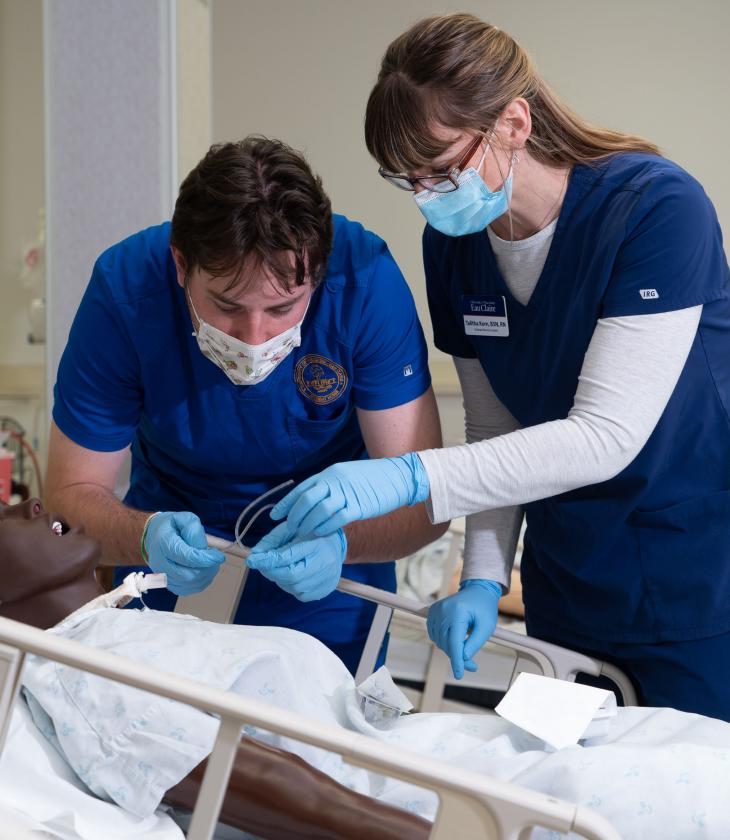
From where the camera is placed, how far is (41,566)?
1.27 m

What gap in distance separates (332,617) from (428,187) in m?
0.82

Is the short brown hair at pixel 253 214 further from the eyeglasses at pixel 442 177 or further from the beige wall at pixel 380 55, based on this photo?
the beige wall at pixel 380 55

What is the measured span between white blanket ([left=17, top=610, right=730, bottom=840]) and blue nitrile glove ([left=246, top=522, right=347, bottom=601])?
0.09 metres

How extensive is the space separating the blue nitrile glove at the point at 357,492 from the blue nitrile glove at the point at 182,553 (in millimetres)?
178

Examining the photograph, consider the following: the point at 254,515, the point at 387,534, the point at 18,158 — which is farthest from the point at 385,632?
the point at 18,158

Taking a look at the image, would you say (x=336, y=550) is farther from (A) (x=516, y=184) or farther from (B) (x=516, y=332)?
(A) (x=516, y=184)

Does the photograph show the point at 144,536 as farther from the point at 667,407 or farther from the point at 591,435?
the point at 667,407

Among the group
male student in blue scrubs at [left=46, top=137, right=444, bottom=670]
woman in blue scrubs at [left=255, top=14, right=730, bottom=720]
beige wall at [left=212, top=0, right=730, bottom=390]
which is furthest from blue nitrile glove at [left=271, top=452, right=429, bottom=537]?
beige wall at [left=212, top=0, right=730, bottom=390]

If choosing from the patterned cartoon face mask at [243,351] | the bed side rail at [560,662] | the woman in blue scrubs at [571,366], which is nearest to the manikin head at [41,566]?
the woman in blue scrubs at [571,366]

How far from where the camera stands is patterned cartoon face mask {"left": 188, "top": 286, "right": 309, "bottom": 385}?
1.50 meters

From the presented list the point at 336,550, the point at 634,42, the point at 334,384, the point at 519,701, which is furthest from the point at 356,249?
the point at 634,42

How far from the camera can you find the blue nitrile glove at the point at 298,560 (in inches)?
54.4

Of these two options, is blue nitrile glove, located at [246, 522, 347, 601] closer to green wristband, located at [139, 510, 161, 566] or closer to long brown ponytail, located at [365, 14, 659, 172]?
green wristband, located at [139, 510, 161, 566]

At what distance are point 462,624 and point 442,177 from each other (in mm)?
667
